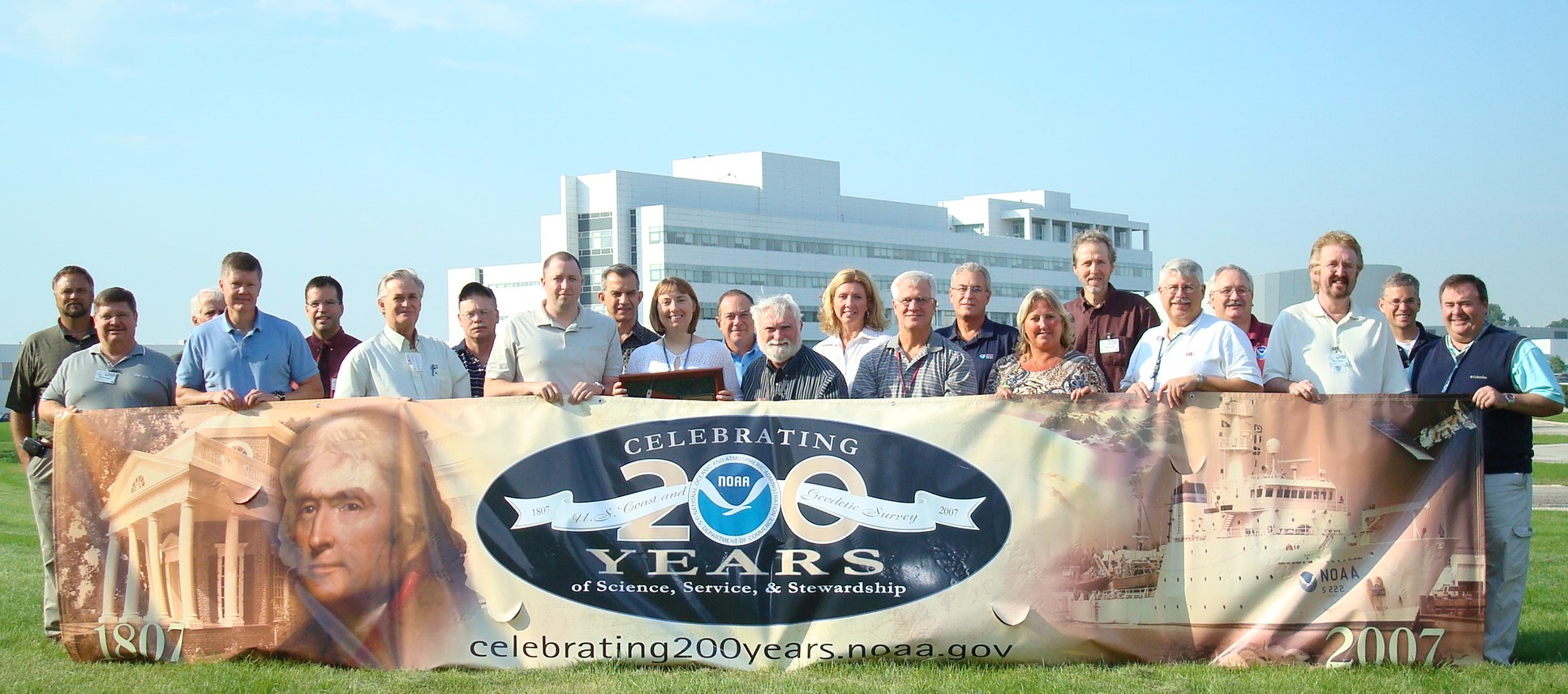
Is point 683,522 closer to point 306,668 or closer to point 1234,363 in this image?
point 306,668

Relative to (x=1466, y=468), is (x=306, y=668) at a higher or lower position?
lower

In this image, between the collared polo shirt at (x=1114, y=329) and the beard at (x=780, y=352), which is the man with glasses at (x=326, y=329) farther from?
the collared polo shirt at (x=1114, y=329)

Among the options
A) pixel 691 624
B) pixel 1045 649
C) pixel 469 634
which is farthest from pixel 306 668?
pixel 1045 649

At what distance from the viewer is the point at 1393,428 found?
19.5 feet

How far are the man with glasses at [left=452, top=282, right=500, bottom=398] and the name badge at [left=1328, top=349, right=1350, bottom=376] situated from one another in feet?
15.5

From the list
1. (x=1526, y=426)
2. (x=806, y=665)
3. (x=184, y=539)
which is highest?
(x=1526, y=426)

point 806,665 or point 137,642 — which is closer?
point 806,665

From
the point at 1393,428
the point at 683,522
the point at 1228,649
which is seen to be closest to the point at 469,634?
the point at 683,522

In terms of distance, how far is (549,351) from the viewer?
6777 millimetres

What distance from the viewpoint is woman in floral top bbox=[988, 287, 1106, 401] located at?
6.19 metres

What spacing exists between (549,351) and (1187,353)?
3400 mm

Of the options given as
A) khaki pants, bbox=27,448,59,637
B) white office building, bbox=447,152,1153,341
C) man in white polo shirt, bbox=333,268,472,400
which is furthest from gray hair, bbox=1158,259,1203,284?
white office building, bbox=447,152,1153,341

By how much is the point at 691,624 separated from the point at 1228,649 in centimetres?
257

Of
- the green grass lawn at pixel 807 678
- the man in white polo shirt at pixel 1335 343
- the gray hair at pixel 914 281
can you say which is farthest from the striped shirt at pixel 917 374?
the man in white polo shirt at pixel 1335 343
